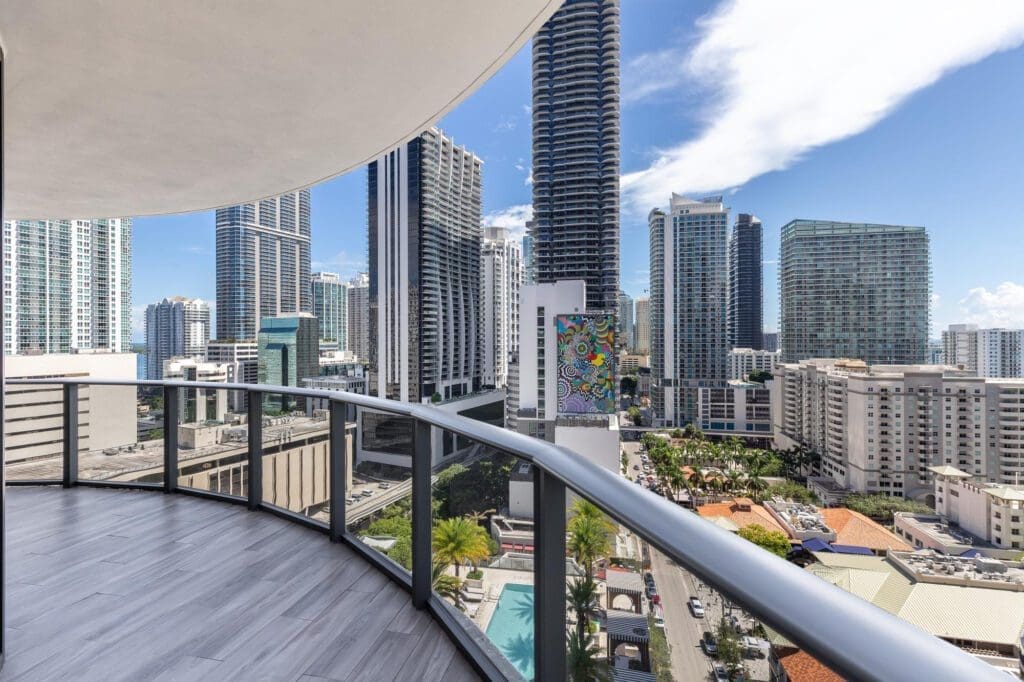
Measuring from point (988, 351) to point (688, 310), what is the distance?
21.1m

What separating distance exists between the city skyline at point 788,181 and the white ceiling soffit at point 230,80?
2353 centimetres

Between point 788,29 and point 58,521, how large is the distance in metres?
40.1

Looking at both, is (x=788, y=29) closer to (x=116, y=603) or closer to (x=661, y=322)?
(x=661, y=322)

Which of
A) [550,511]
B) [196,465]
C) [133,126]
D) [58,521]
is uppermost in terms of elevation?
[133,126]

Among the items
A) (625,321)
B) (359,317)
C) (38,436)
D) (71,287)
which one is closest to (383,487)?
(38,436)

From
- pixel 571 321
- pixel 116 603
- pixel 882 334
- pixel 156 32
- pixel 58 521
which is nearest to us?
pixel 156 32

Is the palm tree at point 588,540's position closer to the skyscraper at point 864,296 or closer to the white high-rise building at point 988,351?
the white high-rise building at point 988,351

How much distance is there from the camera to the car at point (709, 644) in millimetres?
736

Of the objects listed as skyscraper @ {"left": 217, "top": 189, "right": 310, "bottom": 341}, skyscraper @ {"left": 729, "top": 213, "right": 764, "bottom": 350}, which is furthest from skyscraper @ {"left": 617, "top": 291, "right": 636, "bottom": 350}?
skyscraper @ {"left": 217, "top": 189, "right": 310, "bottom": 341}

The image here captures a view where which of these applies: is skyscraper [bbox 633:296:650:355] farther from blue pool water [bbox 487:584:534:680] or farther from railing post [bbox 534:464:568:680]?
railing post [bbox 534:464:568:680]

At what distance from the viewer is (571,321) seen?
87.4 ft

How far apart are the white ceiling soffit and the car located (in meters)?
2.18

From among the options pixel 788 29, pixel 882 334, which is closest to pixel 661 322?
pixel 882 334

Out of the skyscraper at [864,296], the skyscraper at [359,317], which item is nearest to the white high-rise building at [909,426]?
the skyscraper at [864,296]
